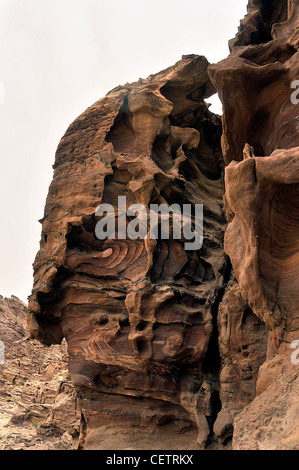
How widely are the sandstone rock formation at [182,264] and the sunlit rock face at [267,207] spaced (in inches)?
0.8

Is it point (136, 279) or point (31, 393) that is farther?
point (31, 393)

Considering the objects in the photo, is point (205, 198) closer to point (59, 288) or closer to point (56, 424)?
point (59, 288)

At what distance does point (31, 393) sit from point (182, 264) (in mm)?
20251

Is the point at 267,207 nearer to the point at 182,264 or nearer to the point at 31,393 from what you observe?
the point at 182,264

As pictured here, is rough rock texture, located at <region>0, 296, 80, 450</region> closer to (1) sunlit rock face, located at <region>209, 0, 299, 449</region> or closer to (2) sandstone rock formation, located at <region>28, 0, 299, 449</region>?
(2) sandstone rock formation, located at <region>28, 0, 299, 449</region>

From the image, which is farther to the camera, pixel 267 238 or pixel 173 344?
pixel 173 344

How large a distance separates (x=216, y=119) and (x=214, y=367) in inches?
317

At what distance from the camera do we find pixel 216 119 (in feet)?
41.1

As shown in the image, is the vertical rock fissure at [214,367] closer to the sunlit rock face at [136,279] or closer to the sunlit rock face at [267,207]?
the sunlit rock face at [136,279]

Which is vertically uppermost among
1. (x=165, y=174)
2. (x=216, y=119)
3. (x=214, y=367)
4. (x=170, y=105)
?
(x=216, y=119)

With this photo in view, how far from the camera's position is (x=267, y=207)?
Result: 5.45 meters

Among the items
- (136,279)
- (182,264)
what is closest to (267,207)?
(182,264)

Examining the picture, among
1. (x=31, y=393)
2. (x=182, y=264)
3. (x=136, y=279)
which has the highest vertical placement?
(x=182, y=264)

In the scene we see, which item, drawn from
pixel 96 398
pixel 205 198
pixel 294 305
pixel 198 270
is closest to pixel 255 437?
pixel 294 305
